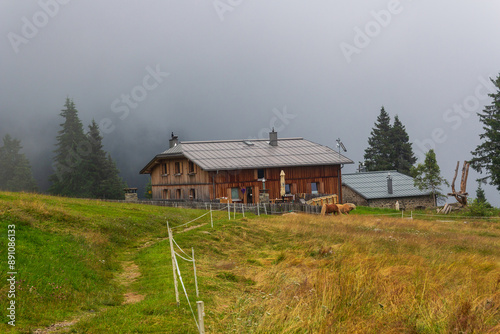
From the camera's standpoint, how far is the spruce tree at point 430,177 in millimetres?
49844

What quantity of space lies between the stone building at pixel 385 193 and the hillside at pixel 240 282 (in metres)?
30.1

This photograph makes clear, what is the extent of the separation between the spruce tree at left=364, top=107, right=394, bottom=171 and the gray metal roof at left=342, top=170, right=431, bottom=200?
22022 millimetres

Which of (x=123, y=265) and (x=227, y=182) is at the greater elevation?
(x=227, y=182)

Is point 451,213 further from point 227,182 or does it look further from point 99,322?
point 99,322

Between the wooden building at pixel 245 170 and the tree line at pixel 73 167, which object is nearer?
the wooden building at pixel 245 170

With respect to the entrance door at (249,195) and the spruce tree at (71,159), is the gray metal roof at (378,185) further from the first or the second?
the spruce tree at (71,159)

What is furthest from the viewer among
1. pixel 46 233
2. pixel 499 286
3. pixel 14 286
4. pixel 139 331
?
pixel 46 233

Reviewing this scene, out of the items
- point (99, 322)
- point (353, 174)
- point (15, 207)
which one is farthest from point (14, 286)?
point (353, 174)

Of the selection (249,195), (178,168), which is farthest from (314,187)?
(178,168)

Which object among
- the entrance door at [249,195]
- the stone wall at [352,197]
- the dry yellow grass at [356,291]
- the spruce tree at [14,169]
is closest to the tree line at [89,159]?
the spruce tree at [14,169]

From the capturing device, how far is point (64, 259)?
41.7ft

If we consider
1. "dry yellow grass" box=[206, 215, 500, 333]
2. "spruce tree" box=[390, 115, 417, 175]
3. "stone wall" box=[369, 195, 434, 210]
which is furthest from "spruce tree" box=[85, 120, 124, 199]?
"dry yellow grass" box=[206, 215, 500, 333]

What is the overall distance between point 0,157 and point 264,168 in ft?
180

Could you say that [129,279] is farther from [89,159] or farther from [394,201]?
[89,159]
